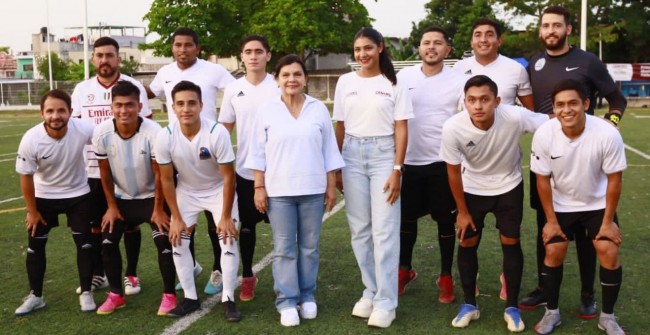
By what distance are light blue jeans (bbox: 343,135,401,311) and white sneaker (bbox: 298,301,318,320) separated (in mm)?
455

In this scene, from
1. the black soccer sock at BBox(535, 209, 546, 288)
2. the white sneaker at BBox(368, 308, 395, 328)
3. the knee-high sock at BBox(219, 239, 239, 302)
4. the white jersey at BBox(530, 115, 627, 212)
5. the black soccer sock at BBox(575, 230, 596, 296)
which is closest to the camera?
the white jersey at BBox(530, 115, 627, 212)

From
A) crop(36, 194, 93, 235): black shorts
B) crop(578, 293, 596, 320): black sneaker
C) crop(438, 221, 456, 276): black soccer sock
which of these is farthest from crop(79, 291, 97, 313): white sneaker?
crop(578, 293, 596, 320): black sneaker

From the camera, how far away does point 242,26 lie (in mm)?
44969

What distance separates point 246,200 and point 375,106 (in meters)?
1.39

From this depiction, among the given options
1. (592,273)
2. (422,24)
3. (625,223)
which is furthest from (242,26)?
(592,273)

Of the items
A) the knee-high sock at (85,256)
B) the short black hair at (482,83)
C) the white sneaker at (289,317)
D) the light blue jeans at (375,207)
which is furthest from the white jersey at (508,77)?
the knee-high sock at (85,256)

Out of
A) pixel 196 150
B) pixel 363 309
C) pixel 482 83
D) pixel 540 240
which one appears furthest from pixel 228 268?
pixel 540 240

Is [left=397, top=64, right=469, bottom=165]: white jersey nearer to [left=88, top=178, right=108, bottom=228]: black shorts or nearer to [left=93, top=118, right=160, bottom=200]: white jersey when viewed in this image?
[left=93, top=118, right=160, bottom=200]: white jersey

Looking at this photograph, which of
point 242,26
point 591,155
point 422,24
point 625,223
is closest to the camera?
point 591,155

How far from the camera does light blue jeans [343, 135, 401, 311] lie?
204 inches

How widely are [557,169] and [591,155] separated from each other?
241mm

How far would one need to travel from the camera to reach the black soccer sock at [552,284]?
16.6 ft

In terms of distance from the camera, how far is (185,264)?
548 cm

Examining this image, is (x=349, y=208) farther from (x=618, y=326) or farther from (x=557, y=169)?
(x=618, y=326)
